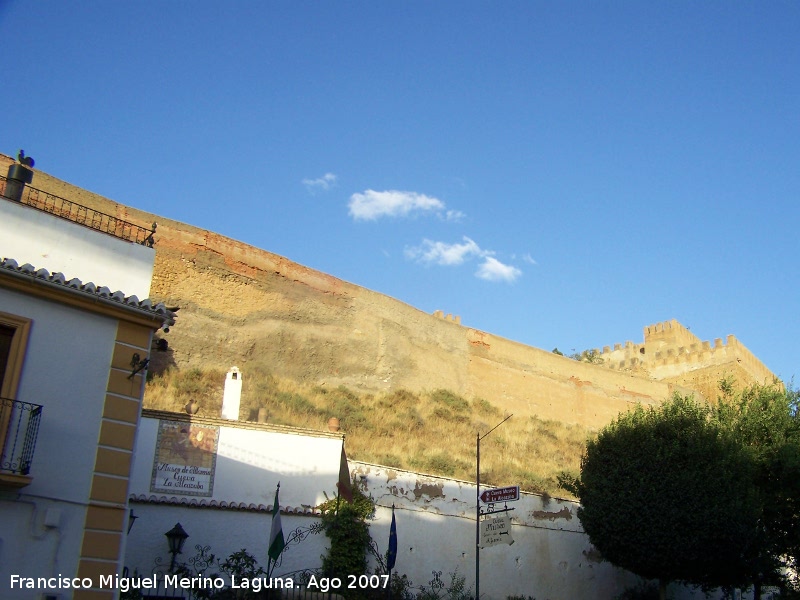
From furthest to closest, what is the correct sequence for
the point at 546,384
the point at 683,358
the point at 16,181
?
the point at 683,358 < the point at 546,384 < the point at 16,181

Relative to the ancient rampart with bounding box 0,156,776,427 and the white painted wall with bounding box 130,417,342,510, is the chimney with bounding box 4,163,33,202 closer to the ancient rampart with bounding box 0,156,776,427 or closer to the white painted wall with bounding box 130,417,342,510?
the white painted wall with bounding box 130,417,342,510

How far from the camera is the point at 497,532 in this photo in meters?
17.6

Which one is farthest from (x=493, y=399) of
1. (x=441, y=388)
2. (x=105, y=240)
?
(x=105, y=240)

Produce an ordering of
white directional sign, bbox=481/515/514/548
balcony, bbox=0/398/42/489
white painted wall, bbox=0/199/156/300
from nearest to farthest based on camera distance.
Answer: balcony, bbox=0/398/42/489 → white painted wall, bbox=0/199/156/300 → white directional sign, bbox=481/515/514/548

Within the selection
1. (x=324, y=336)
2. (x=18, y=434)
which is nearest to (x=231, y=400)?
(x=18, y=434)

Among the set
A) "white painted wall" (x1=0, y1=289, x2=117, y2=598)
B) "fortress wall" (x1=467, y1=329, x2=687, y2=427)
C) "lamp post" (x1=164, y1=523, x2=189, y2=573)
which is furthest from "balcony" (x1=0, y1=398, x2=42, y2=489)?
"fortress wall" (x1=467, y1=329, x2=687, y2=427)

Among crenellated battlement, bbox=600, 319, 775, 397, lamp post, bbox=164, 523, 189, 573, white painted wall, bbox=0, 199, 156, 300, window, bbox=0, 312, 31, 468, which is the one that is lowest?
lamp post, bbox=164, 523, 189, 573

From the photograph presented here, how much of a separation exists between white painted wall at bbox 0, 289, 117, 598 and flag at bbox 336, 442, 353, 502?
801 centimetres

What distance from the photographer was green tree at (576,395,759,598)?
20078 millimetres

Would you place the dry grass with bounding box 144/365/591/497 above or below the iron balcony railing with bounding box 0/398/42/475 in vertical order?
above

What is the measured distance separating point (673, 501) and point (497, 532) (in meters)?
5.43

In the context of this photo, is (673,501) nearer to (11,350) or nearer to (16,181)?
(11,350)

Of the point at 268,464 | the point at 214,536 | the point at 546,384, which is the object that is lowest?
the point at 214,536

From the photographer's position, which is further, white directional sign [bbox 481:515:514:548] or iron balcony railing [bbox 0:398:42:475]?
white directional sign [bbox 481:515:514:548]
